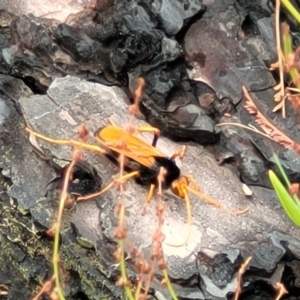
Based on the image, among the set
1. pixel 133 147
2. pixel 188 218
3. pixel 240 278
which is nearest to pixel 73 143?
pixel 133 147

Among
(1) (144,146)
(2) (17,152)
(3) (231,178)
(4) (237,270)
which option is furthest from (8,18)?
(4) (237,270)

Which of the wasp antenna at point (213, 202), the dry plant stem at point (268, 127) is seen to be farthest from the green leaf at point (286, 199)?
the wasp antenna at point (213, 202)

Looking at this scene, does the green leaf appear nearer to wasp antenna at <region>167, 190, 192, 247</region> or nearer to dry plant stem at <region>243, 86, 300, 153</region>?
dry plant stem at <region>243, 86, 300, 153</region>

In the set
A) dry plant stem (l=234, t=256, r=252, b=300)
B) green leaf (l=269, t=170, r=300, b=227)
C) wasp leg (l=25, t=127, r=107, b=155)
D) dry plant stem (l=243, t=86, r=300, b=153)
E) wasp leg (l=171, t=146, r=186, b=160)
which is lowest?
dry plant stem (l=234, t=256, r=252, b=300)

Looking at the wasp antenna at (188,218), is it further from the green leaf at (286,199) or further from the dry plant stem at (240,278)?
the green leaf at (286,199)

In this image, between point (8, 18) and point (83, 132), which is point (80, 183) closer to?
point (83, 132)

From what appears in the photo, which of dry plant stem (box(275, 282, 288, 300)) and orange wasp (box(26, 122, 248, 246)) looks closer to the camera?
dry plant stem (box(275, 282, 288, 300))

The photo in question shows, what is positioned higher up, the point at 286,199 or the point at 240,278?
the point at 286,199

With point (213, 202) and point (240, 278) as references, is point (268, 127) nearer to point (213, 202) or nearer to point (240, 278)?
point (213, 202)

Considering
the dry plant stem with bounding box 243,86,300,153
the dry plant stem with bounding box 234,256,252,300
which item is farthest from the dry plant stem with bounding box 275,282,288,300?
the dry plant stem with bounding box 243,86,300,153
